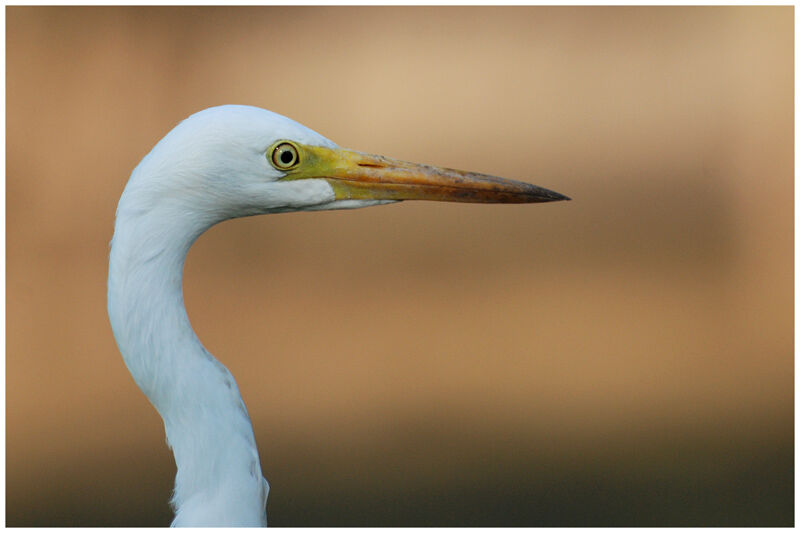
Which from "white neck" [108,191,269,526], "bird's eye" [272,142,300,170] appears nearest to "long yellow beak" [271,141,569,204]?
"bird's eye" [272,142,300,170]

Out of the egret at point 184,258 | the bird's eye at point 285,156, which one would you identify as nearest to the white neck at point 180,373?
the egret at point 184,258

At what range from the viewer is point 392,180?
3.50ft

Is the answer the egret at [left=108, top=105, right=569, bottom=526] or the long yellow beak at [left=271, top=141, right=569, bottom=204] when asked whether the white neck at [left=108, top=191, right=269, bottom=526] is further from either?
the long yellow beak at [left=271, top=141, right=569, bottom=204]

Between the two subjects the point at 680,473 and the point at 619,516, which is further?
the point at 680,473

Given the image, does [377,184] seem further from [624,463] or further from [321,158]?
[624,463]

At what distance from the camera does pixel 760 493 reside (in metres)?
2.79

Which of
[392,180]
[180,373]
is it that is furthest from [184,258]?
[392,180]

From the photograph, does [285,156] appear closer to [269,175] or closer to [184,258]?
[269,175]

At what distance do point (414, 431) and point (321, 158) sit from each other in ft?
7.37

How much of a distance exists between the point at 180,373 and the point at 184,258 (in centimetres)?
14

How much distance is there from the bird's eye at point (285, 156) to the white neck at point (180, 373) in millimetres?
117

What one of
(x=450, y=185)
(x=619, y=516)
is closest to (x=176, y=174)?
(x=450, y=185)

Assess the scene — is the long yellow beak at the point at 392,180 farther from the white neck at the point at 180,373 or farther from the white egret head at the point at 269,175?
the white neck at the point at 180,373

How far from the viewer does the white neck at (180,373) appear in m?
0.92
